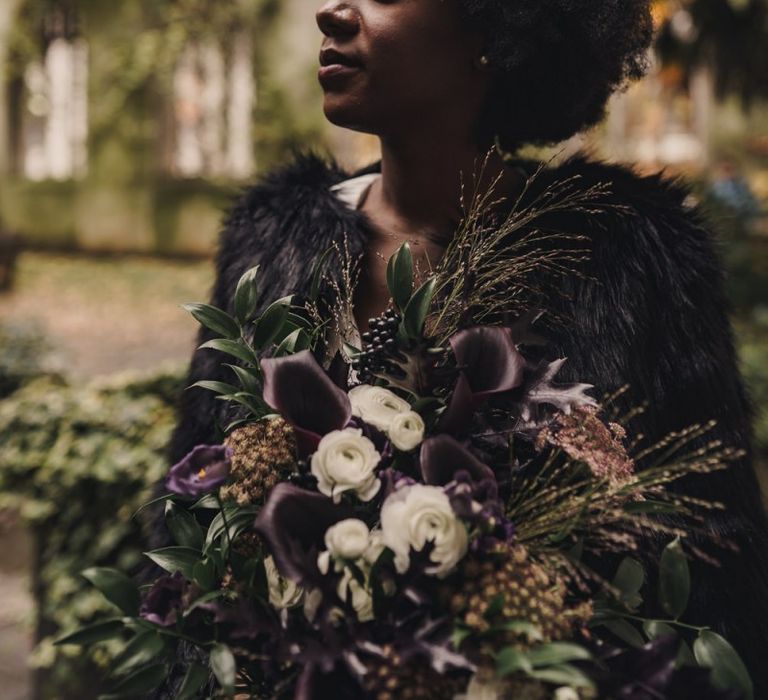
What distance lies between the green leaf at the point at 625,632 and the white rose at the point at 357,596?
336 millimetres

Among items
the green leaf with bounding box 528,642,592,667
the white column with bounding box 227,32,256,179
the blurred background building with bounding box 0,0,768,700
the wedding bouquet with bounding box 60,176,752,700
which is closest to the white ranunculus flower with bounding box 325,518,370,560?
the wedding bouquet with bounding box 60,176,752,700

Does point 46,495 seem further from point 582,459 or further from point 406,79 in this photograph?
point 582,459

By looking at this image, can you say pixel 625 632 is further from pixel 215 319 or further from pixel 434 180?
pixel 434 180

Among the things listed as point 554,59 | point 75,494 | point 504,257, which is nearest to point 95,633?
point 504,257

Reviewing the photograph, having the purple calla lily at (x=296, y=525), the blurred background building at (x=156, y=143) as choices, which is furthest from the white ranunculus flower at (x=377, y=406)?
the blurred background building at (x=156, y=143)

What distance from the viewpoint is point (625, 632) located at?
1.28 metres

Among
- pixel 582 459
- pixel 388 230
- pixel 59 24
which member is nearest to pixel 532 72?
pixel 388 230

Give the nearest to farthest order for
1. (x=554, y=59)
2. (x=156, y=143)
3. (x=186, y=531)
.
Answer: (x=186, y=531) < (x=554, y=59) < (x=156, y=143)

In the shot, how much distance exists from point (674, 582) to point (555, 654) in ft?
0.92

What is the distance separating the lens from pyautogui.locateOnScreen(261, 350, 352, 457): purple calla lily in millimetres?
1259

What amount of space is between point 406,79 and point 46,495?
2271 mm

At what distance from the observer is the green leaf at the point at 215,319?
4.72ft

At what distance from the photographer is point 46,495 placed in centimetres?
345

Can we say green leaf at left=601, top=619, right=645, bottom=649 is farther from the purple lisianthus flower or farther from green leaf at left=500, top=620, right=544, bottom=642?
the purple lisianthus flower
